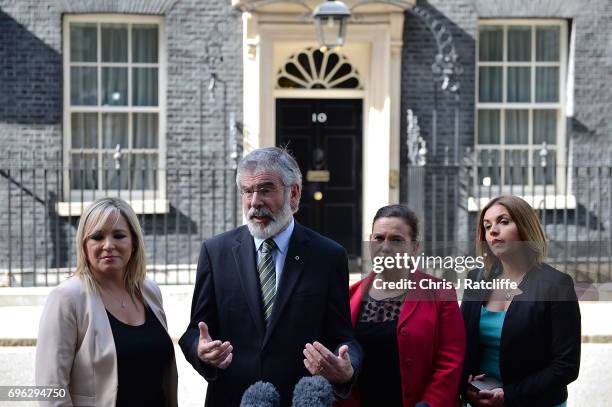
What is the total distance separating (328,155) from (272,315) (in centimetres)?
934

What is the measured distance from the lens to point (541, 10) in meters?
13.5

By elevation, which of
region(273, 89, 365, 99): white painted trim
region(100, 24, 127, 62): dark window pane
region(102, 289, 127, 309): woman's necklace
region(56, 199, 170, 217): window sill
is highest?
region(100, 24, 127, 62): dark window pane

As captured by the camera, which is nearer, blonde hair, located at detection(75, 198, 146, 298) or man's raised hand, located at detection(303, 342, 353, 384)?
man's raised hand, located at detection(303, 342, 353, 384)

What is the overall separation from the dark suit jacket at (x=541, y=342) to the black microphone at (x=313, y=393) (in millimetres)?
833

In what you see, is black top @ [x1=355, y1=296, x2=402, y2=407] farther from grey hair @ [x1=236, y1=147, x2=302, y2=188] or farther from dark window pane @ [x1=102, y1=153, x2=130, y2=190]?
dark window pane @ [x1=102, y1=153, x2=130, y2=190]

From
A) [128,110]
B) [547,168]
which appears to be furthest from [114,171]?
[547,168]

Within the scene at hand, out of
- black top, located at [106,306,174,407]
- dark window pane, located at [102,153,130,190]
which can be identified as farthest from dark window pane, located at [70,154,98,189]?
black top, located at [106,306,174,407]

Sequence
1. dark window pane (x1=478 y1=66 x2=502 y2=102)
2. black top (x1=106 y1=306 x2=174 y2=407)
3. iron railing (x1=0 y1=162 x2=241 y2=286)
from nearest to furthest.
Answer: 1. black top (x1=106 y1=306 x2=174 y2=407)
2. iron railing (x1=0 y1=162 x2=241 y2=286)
3. dark window pane (x1=478 y1=66 x2=502 y2=102)

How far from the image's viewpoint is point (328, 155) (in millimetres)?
13680

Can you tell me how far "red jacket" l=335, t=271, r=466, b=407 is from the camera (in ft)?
14.9

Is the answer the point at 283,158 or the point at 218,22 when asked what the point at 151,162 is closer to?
the point at 218,22

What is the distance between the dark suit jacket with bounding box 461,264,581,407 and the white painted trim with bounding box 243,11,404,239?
28.3 ft

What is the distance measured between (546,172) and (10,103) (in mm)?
6672

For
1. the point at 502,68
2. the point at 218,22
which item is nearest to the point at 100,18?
the point at 218,22
